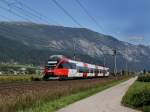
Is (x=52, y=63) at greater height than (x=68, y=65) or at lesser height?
greater

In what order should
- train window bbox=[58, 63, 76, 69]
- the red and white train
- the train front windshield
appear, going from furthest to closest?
train window bbox=[58, 63, 76, 69] < the train front windshield < the red and white train

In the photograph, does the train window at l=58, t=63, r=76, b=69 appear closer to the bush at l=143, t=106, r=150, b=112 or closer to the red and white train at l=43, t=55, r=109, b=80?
the red and white train at l=43, t=55, r=109, b=80

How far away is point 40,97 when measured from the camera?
25.7 meters

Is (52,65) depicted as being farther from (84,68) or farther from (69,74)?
(84,68)

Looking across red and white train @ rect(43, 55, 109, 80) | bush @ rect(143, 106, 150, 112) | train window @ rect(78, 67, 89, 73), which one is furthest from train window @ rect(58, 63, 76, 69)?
bush @ rect(143, 106, 150, 112)

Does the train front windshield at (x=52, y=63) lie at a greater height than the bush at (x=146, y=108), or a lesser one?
greater

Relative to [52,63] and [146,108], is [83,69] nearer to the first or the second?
[52,63]

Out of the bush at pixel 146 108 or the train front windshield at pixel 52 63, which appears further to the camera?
the train front windshield at pixel 52 63

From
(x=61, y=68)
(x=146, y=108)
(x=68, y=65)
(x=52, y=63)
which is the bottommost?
(x=146, y=108)

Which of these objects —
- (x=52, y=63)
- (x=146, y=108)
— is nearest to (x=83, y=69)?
(x=52, y=63)

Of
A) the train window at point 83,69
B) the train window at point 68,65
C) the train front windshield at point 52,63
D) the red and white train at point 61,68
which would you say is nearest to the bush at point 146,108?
the red and white train at point 61,68

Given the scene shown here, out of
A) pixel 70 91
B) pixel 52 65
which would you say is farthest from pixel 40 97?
pixel 52 65

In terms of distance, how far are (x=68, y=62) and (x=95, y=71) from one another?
1336 inches

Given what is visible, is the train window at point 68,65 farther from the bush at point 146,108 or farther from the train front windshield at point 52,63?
the bush at point 146,108
